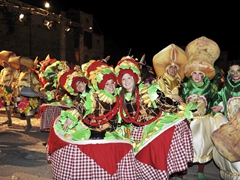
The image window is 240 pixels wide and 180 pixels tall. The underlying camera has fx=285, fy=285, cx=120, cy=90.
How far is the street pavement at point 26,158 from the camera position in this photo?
500 centimetres

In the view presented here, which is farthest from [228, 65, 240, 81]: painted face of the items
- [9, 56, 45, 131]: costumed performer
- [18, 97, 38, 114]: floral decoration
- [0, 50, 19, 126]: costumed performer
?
[0, 50, 19, 126]: costumed performer

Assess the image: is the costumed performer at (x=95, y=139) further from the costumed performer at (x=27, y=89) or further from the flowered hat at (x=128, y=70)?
the costumed performer at (x=27, y=89)

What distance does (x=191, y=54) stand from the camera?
5.05 meters

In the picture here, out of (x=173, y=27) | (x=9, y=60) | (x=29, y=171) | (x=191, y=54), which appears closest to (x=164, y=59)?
(x=191, y=54)

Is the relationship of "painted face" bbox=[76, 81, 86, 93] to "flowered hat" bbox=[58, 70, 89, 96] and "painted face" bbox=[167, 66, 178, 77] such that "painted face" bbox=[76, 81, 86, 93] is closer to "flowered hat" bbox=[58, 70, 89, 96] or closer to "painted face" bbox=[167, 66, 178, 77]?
"flowered hat" bbox=[58, 70, 89, 96]

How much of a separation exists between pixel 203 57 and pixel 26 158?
401 centimetres

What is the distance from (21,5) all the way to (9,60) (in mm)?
2053

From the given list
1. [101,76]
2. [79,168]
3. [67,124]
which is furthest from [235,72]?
[79,168]

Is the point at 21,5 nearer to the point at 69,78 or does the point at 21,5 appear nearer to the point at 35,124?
the point at 35,124

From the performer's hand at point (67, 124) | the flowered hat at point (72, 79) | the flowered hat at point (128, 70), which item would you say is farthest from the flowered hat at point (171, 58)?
the performer's hand at point (67, 124)

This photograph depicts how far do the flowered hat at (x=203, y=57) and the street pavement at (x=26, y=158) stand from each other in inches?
69.1

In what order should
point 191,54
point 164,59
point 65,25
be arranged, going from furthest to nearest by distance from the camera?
point 65,25
point 164,59
point 191,54

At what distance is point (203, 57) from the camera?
4762 millimetres

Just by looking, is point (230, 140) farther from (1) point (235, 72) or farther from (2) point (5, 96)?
(2) point (5, 96)
